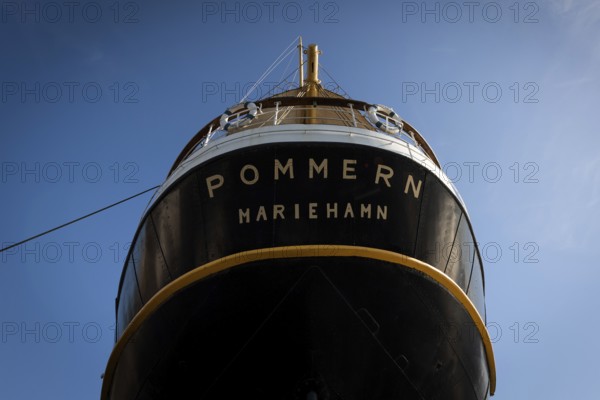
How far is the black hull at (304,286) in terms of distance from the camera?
8617 mm

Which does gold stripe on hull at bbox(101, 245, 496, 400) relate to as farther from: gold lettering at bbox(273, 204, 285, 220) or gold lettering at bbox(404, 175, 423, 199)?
gold lettering at bbox(404, 175, 423, 199)

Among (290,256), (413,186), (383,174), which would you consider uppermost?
(383,174)

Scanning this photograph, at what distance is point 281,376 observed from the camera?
8.55m

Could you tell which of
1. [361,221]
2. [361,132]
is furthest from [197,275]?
[361,132]

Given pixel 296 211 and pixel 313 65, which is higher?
pixel 313 65

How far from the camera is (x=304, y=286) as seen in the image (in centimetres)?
862

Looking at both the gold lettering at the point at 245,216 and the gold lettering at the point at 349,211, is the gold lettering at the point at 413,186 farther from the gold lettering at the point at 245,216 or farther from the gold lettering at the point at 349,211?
the gold lettering at the point at 245,216

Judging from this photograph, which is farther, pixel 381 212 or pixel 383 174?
pixel 383 174

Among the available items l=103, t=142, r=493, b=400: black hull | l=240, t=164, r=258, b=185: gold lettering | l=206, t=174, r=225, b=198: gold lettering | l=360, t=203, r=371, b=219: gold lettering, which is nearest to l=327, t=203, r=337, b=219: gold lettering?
l=103, t=142, r=493, b=400: black hull

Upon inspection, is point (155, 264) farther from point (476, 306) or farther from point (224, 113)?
point (476, 306)

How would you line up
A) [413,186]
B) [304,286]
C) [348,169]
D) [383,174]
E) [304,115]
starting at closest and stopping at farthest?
1. [304,286]
2. [348,169]
3. [383,174]
4. [413,186]
5. [304,115]

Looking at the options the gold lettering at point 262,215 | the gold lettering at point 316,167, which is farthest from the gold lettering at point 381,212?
the gold lettering at point 262,215

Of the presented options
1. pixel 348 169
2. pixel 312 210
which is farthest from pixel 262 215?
pixel 348 169

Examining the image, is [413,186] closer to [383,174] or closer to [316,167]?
[383,174]
